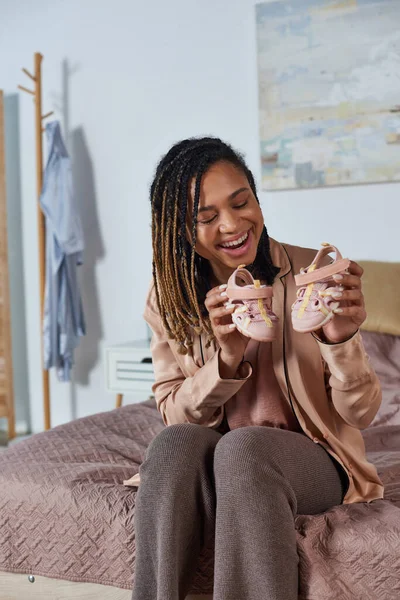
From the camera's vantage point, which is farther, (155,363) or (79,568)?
(155,363)

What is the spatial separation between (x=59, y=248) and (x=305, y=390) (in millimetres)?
2279

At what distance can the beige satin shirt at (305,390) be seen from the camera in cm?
126

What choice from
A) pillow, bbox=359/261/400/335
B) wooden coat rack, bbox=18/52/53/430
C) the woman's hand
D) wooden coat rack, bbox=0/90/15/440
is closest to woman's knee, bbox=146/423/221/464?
the woman's hand

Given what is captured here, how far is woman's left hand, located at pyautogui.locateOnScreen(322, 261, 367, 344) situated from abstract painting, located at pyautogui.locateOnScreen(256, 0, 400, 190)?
1.81 metres

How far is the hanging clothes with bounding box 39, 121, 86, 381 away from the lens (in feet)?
11.1

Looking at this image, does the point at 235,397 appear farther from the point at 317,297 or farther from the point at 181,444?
the point at 317,297

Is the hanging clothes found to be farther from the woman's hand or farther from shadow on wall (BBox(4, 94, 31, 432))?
the woman's hand

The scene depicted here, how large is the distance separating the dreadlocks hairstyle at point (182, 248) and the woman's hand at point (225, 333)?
12 centimetres

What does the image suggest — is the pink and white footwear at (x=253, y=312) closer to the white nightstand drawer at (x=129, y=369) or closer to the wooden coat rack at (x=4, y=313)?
the white nightstand drawer at (x=129, y=369)

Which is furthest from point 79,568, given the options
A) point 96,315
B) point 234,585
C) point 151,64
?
point 151,64

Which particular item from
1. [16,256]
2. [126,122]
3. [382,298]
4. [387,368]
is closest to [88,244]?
[16,256]

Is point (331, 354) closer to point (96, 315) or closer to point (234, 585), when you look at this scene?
point (234, 585)

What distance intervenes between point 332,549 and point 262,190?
2117 millimetres

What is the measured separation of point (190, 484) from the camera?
1188 millimetres
